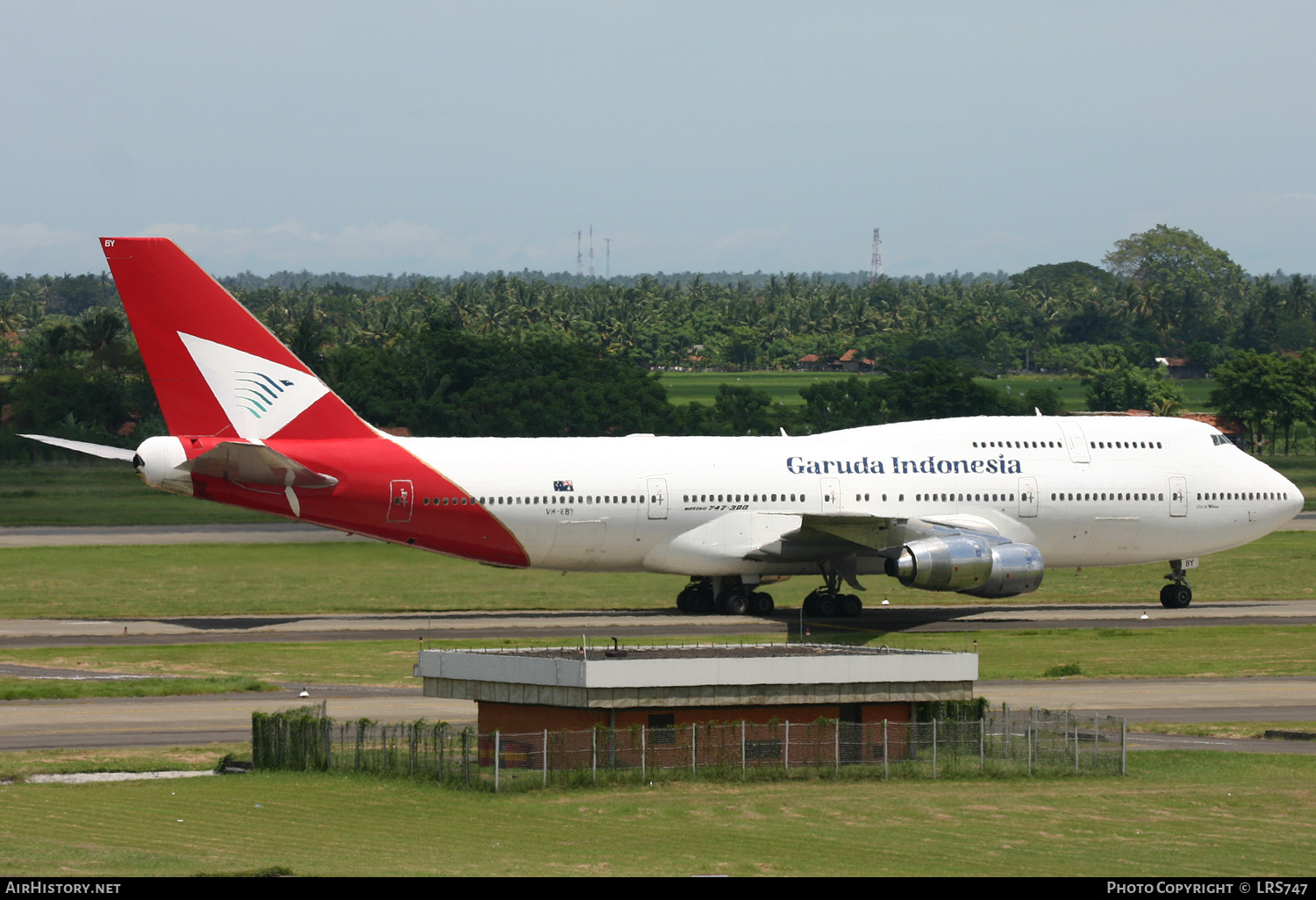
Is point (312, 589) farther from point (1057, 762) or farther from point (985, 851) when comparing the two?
point (985, 851)

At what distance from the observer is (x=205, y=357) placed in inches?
2190

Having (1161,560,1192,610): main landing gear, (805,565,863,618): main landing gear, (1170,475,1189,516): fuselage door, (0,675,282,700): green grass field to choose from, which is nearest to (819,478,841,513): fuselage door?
(805,565,863,618): main landing gear

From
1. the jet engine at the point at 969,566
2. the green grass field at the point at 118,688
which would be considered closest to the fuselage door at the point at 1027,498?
the jet engine at the point at 969,566

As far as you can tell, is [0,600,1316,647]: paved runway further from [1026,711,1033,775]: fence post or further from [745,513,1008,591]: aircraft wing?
[1026,711,1033,775]: fence post

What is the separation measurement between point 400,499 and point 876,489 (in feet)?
55.2

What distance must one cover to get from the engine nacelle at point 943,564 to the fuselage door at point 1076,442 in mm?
8587

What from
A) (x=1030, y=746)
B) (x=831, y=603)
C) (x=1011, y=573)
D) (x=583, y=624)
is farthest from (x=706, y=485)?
(x=1030, y=746)

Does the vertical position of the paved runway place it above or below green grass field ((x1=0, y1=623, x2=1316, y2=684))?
above

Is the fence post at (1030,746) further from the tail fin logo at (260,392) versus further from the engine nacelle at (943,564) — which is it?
the tail fin logo at (260,392)

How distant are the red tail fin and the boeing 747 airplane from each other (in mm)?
64

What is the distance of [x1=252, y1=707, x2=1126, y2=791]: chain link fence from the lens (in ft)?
116

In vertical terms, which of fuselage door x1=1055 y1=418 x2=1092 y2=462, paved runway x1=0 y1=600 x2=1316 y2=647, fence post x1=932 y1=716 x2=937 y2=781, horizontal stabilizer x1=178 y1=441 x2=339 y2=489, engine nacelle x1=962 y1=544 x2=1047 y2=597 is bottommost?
fence post x1=932 y1=716 x2=937 y2=781

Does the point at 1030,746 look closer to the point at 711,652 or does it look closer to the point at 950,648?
the point at 711,652
